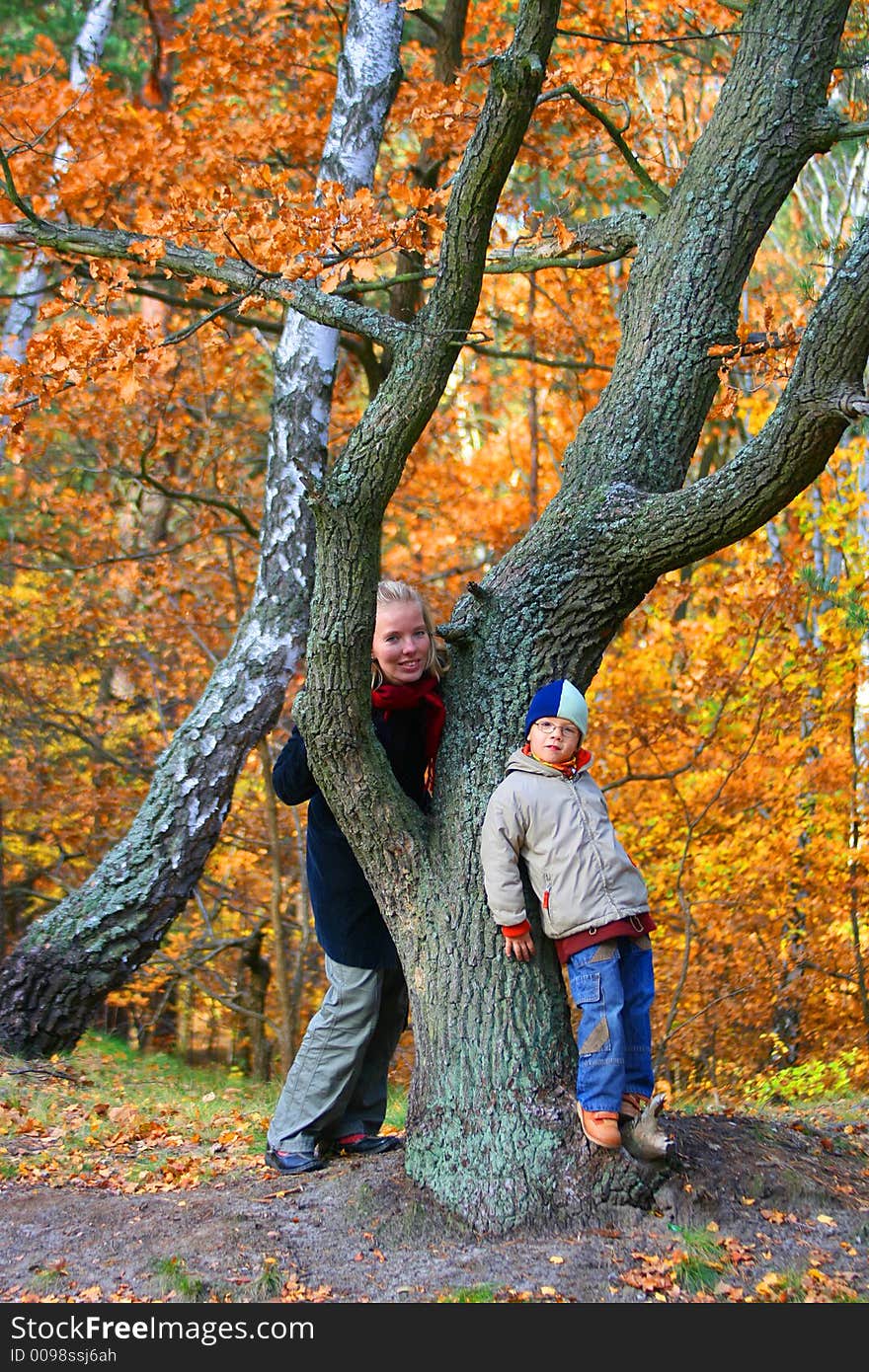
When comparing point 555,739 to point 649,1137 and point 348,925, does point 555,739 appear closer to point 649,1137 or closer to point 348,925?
point 348,925

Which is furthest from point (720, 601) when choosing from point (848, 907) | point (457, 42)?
point (457, 42)

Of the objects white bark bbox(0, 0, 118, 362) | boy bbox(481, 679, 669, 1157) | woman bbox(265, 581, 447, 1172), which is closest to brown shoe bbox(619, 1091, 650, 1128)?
boy bbox(481, 679, 669, 1157)

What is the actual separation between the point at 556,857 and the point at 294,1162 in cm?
151

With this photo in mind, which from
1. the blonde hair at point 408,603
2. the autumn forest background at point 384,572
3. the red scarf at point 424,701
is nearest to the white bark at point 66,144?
the autumn forest background at point 384,572

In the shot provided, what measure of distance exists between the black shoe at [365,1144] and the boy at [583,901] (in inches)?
39.7

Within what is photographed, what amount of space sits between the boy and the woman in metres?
0.53

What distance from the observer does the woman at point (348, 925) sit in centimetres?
392

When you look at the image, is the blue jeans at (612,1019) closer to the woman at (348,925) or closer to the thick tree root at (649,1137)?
the thick tree root at (649,1137)

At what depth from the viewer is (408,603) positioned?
3.86 meters
